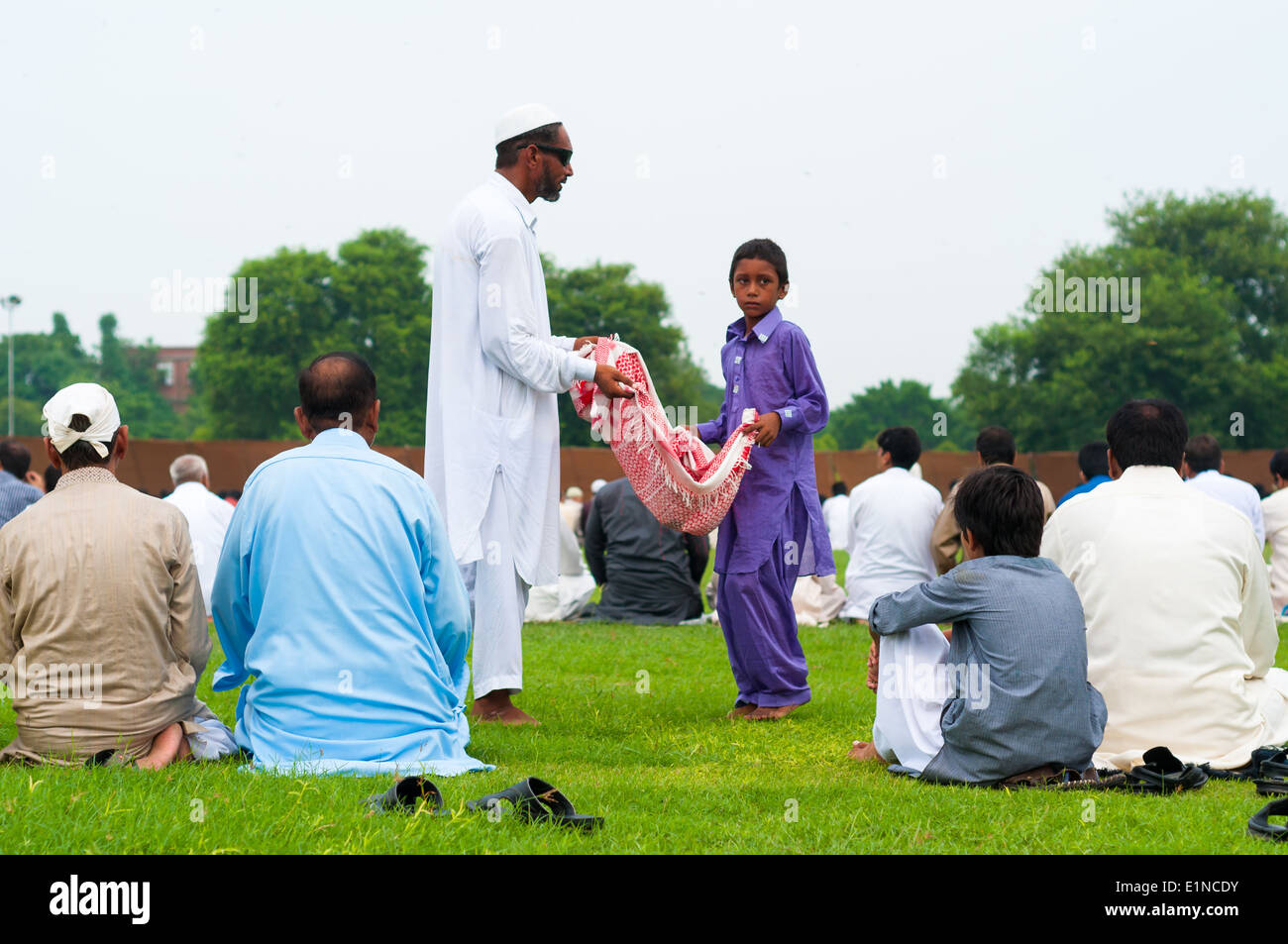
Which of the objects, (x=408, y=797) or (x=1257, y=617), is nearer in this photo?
(x=408, y=797)

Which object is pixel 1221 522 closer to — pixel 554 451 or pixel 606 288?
pixel 554 451

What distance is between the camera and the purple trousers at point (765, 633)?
634cm

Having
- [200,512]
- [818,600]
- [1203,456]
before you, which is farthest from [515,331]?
[1203,456]

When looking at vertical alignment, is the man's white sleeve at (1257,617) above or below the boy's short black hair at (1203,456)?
below

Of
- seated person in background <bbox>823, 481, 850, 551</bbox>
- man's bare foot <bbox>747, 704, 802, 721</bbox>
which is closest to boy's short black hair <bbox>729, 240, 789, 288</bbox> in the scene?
man's bare foot <bbox>747, 704, 802, 721</bbox>

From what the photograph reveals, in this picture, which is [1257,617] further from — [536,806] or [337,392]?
[337,392]

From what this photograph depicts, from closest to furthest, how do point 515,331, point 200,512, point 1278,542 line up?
point 515,331, point 200,512, point 1278,542

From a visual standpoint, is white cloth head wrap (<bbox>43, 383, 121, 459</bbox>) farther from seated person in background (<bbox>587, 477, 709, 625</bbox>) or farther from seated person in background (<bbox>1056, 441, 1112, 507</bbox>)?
seated person in background (<bbox>587, 477, 709, 625</bbox>)

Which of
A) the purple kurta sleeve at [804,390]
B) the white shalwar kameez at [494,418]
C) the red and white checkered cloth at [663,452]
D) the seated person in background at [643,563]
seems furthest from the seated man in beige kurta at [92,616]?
the seated person in background at [643,563]

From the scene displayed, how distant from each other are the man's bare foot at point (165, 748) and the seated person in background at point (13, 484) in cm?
598

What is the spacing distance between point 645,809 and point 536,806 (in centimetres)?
52

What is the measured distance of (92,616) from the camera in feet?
14.6

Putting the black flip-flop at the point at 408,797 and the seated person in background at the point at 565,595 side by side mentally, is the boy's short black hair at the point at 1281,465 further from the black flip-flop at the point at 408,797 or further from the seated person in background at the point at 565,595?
the black flip-flop at the point at 408,797

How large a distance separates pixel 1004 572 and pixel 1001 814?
35.0 inches
